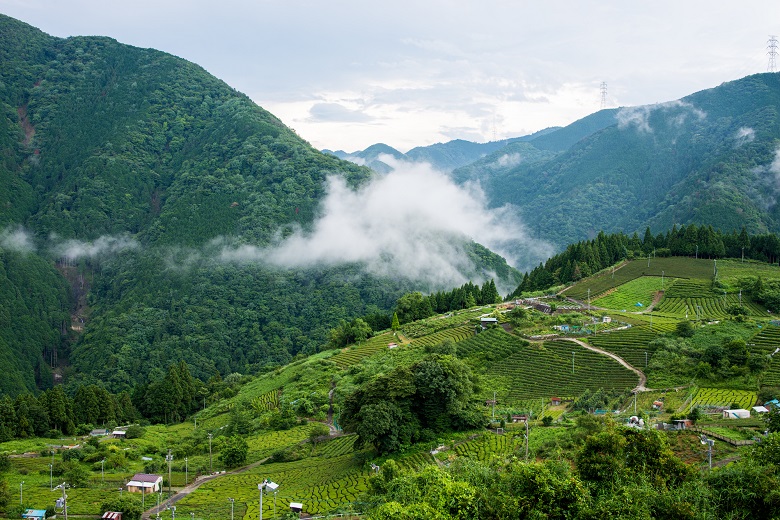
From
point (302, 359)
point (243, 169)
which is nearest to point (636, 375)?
point (302, 359)

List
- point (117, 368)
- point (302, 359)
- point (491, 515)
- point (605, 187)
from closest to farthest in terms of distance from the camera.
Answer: point (491, 515), point (302, 359), point (117, 368), point (605, 187)

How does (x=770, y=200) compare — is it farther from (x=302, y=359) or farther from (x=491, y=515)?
(x=491, y=515)

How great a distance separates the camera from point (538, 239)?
16975 cm

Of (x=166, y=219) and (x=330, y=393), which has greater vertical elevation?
(x=166, y=219)

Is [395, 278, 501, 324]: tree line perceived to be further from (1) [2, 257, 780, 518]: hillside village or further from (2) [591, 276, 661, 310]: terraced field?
(2) [591, 276, 661, 310]: terraced field

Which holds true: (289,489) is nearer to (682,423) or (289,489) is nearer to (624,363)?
(682,423)

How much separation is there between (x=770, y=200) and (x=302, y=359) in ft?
292

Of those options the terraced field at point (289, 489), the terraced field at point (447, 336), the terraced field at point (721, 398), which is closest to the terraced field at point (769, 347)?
the terraced field at point (721, 398)

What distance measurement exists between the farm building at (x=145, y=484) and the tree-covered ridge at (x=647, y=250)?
47158mm

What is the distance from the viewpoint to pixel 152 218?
402 ft

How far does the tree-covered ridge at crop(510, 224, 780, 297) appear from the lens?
71.3 m

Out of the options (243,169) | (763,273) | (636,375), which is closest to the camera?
(636,375)

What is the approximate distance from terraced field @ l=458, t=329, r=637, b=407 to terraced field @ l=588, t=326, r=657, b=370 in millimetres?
1369

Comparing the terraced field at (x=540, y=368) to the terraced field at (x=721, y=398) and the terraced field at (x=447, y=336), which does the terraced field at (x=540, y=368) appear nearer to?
the terraced field at (x=447, y=336)
